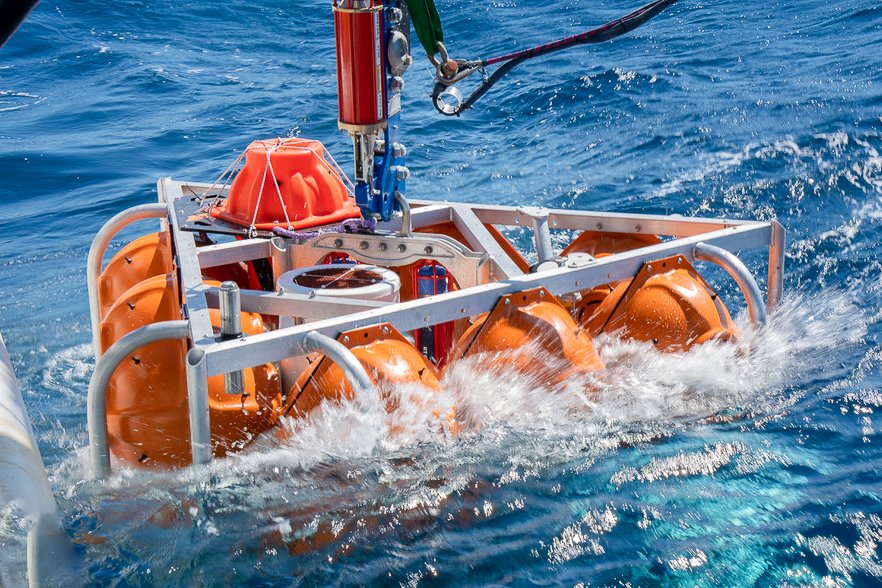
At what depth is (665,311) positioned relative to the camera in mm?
5289

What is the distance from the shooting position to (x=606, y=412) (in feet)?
16.5

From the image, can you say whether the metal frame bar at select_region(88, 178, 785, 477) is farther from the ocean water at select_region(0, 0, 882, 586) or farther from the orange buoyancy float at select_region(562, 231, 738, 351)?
the ocean water at select_region(0, 0, 882, 586)

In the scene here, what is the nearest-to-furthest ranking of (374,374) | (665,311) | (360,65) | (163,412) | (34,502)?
(34,502) < (374,374) < (163,412) < (360,65) < (665,311)

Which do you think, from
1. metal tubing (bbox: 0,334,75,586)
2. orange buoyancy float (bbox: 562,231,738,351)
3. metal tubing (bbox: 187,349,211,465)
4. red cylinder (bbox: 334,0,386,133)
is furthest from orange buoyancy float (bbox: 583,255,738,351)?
metal tubing (bbox: 0,334,75,586)

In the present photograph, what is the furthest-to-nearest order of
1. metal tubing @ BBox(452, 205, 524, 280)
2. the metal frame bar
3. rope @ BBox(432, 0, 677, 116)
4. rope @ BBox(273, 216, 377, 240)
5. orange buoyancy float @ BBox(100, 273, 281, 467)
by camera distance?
rope @ BBox(273, 216, 377, 240), metal tubing @ BBox(452, 205, 524, 280), rope @ BBox(432, 0, 677, 116), orange buoyancy float @ BBox(100, 273, 281, 467), the metal frame bar

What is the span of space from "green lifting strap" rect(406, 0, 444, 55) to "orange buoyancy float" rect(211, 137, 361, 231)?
0.97 meters

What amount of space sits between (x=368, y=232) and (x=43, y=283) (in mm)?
4380

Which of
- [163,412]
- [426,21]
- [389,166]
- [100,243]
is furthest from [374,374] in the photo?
[100,243]

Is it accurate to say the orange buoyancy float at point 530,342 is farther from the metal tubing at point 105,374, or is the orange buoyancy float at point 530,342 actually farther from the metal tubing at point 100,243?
the metal tubing at point 100,243

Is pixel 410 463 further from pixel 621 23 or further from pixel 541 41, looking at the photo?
pixel 541 41

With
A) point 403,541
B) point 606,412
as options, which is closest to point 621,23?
point 606,412

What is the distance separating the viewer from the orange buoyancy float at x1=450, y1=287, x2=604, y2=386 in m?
4.87

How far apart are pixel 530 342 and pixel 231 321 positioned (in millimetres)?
1385

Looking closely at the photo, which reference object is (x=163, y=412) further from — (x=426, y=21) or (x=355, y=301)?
(x=426, y=21)
